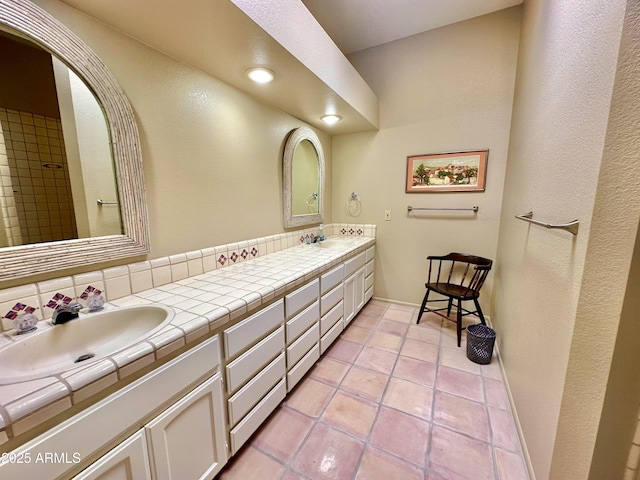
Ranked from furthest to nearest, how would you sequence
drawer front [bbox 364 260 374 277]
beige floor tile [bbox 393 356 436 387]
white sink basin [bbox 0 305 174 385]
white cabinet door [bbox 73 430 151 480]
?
drawer front [bbox 364 260 374 277] < beige floor tile [bbox 393 356 436 387] < white sink basin [bbox 0 305 174 385] < white cabinet door [bbox 73 430 151 480]

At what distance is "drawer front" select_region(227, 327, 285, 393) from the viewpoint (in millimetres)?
1156

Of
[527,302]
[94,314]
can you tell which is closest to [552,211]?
[527,302]

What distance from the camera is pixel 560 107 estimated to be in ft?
3.67

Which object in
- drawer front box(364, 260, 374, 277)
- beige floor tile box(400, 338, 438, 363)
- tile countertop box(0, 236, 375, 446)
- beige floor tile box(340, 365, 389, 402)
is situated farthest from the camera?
drawer front box(364, 260, 374, 277)

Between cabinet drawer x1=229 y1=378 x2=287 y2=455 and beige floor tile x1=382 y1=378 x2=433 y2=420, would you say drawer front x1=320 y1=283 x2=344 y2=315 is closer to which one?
cabinet drawer x1=229 y1=378 x2=287 y2=455

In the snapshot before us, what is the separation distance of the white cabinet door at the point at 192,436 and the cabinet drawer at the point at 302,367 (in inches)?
20.6

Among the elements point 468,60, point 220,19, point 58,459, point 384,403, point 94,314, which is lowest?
point 384,403

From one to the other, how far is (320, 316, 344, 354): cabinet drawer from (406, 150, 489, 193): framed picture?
1652 mm

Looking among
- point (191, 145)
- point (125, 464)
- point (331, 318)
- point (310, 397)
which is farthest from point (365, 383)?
point (191, 145)

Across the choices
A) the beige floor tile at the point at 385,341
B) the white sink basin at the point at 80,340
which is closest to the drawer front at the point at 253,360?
the white sink basin at the point at 80,340

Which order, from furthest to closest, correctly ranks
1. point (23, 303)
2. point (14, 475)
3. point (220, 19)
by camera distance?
Result: point (220, 19) → point (23, 303) → point (14, 475)

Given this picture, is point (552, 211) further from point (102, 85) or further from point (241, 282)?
point (102, 85)

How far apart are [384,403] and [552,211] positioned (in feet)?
4.70

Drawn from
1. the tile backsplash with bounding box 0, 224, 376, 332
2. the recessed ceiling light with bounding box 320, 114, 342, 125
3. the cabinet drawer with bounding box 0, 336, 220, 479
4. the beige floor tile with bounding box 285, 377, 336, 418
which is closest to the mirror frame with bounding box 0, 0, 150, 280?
the tile backsplash with bounding box 0, 224, 376, 332
